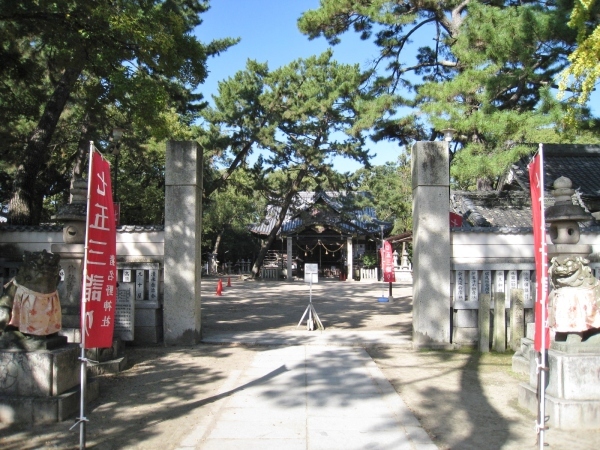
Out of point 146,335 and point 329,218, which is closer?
point 146,335

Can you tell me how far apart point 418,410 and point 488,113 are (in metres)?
8.83

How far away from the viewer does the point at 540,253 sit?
4.00m

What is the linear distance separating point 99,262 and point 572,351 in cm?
459

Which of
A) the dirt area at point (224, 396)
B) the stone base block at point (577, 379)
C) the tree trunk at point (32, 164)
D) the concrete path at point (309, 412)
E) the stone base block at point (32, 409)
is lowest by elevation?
the dirt area at point (224, 396)

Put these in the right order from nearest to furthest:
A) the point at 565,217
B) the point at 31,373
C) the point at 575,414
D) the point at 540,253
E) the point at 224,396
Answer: the point at 540,253, the point at 575,414, the point at 31,373, the point at 224,396, the point at 565,217

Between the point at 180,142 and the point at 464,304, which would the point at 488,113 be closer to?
the point at 464,304

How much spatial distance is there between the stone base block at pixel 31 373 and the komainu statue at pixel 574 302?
4950 millimetres

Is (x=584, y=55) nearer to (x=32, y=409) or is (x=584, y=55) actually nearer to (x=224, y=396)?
(x=224, y=396)

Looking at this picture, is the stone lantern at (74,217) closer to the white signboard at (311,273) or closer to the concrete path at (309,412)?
the concrete path at (309,412)

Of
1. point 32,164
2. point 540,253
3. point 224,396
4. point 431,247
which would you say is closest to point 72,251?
point 224,396

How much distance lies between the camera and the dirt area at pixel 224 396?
4.21 metres

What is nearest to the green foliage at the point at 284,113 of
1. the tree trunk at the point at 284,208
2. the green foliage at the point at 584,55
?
the tree trunk at the point at 284,208

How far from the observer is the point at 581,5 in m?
8.26

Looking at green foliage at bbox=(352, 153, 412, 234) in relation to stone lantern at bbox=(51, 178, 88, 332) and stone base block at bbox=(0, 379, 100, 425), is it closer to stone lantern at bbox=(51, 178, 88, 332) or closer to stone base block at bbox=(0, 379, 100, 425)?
stone lantern at bbox=(51, 178, 88, 332)
